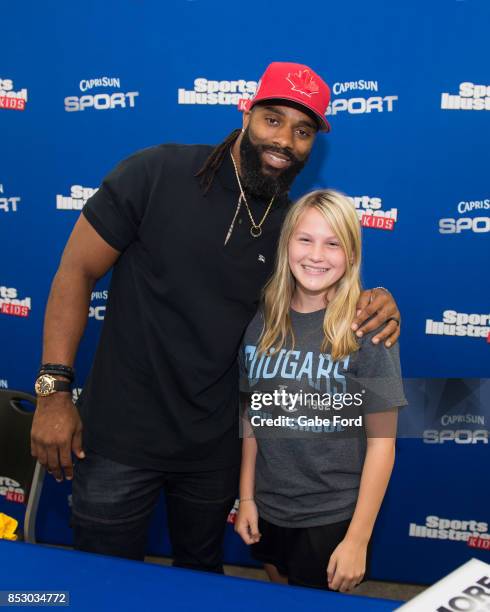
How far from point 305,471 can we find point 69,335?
0.68m

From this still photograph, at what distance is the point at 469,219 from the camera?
2129 mm

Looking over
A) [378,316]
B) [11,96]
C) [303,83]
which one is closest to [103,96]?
[11,96]

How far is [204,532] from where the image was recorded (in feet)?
5.05

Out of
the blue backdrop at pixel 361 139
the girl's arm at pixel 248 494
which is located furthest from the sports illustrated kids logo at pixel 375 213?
the girl's arm at pixel 248 494

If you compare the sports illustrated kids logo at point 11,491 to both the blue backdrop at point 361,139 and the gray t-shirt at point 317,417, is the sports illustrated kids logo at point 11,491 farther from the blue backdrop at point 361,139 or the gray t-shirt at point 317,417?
the gray t-shirt at point 317,417

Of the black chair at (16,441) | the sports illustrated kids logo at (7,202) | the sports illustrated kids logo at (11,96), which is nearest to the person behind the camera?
the black chair at (16,441)

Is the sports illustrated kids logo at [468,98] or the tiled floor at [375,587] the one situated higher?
the sports illustrated kids logo at [468,98]

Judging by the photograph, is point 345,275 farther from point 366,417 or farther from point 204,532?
point 204,532

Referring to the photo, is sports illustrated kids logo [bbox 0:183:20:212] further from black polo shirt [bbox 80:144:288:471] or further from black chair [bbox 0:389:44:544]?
black polo shirt [bbox 80:144:288:471]

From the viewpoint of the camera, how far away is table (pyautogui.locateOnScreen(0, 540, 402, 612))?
0.91 m

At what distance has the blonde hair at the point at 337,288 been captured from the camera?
4.35 feet

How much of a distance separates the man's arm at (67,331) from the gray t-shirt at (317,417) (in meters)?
0.48

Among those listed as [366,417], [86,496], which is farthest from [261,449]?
[86,496]

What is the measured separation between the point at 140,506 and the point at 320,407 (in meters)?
0.56
